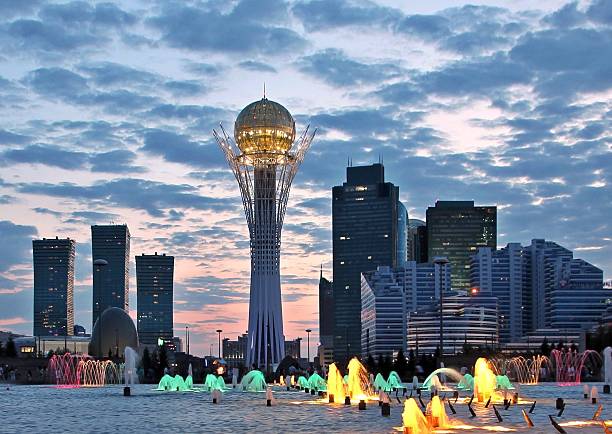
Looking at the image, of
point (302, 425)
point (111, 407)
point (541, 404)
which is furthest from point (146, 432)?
point (541, 404)

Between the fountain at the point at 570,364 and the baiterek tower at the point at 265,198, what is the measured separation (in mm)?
33532

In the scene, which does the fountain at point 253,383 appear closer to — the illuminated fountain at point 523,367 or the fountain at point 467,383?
the fountain at point 467,383

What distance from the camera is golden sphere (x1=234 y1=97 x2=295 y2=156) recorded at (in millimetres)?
127125

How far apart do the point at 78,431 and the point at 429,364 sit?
285 ft

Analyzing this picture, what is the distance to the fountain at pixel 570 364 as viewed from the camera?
303ft

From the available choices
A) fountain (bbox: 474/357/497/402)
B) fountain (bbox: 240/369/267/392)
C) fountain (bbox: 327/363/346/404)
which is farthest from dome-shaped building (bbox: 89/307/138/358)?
fountain (bbox: 474/357/497/402)

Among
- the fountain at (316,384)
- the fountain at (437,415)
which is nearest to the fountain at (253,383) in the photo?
the fountain at (316,384)

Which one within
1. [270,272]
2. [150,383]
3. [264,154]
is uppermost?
[264,154]

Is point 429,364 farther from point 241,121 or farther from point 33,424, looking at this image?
point 33,424

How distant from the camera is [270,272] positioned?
5000 inches

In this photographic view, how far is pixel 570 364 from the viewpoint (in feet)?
369

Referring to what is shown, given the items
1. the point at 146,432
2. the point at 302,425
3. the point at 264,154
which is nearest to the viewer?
the point at 146,432

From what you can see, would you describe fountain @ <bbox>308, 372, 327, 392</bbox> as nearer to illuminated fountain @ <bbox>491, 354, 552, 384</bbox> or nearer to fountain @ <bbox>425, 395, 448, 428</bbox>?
illuminated fountain @ <bbox>491, 354, 552, 384</bbox>

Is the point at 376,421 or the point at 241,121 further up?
the point at 241,121
